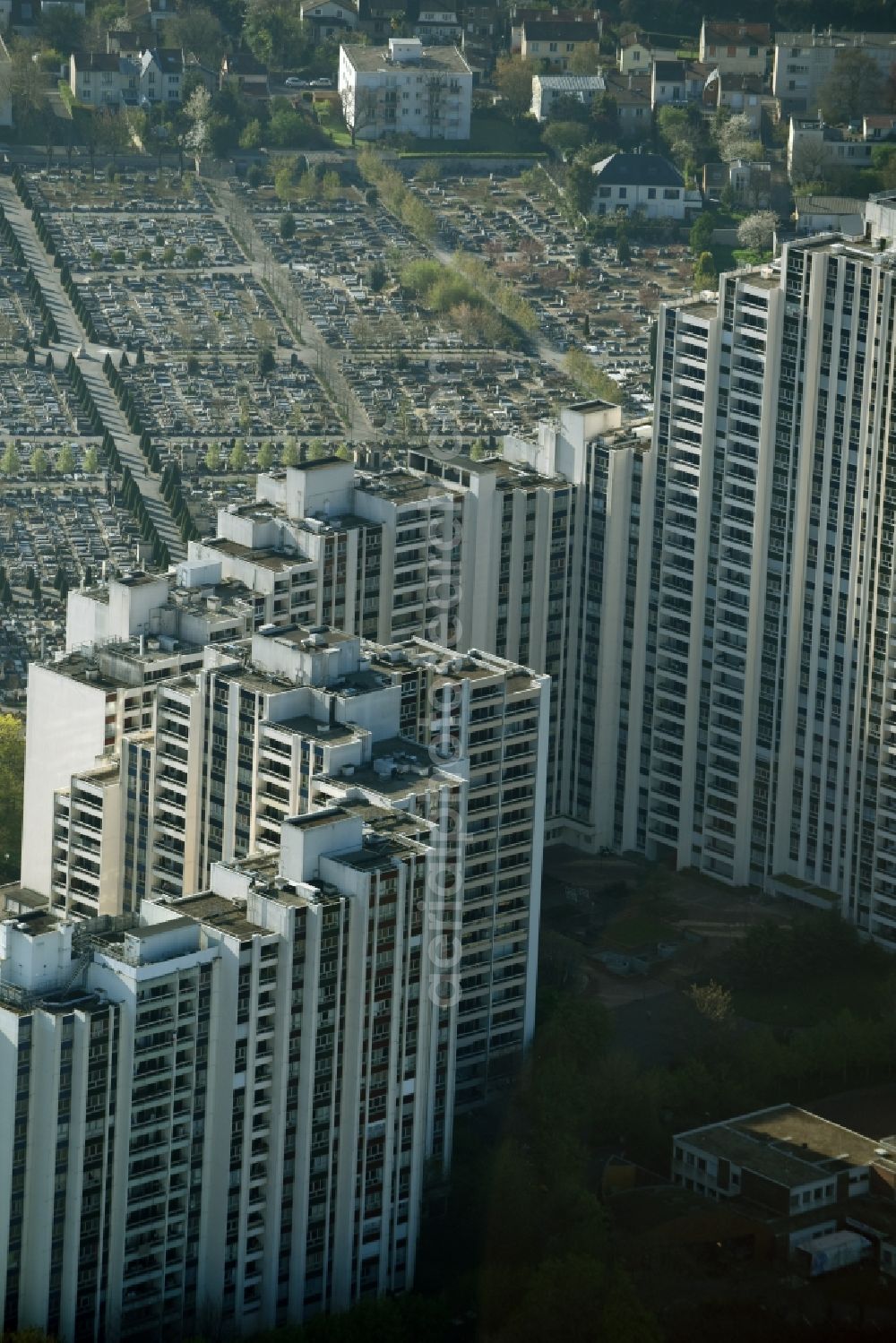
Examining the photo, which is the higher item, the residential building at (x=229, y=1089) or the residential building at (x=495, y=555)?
the residential building at (x=495, y=555)

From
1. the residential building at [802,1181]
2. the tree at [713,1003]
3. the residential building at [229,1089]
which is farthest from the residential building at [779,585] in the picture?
the residential building at [229,1089]

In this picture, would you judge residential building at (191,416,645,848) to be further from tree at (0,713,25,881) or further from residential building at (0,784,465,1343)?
residential building at (0,784,465,1343)

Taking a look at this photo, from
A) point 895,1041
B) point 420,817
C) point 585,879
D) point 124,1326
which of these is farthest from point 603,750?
point 124,1326

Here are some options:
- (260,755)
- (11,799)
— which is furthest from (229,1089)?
(11,799)

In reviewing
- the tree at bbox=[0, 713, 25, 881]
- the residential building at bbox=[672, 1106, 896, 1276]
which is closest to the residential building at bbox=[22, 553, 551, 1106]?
the tree at bbox=[0, 713, 25, 881]

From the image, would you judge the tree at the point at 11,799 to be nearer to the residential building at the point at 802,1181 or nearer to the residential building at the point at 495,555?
the residential building at the point at 495,555

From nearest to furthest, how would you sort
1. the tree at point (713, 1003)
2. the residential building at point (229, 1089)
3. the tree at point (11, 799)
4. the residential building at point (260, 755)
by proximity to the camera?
the residential building at point (229, 1089) → the residential building at point (260, 755) → the tree at point (713, 1003) → the tree at point (11, 799)

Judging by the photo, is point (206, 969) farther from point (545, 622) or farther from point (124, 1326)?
point (545, 622)
